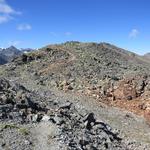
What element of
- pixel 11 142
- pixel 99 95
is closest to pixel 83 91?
pixel 99 95

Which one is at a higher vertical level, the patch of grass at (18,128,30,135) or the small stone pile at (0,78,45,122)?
the small stone pile at (0,78,45,122)

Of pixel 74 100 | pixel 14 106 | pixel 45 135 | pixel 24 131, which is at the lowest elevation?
pixel 45 135

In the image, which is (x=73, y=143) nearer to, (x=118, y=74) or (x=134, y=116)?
(x=134, y=116)

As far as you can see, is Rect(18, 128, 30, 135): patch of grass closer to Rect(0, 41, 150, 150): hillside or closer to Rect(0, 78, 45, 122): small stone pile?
Rect(0, 41, 150, 150): hillside

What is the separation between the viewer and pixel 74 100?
46781mm

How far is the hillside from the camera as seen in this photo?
28703 mm

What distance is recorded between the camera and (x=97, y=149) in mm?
28672

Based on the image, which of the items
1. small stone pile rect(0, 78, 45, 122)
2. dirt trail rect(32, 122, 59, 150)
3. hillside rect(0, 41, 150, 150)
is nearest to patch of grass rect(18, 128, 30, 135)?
hillside rect(0, 41, 150, 150)

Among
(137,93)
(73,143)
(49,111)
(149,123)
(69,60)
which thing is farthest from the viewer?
(69,60)

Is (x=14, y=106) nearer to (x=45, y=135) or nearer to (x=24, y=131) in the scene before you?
(x=24, y=131)

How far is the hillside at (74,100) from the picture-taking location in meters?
28.7

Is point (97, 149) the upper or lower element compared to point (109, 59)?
lower

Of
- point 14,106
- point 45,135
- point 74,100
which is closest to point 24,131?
point 45,135

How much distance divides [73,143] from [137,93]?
22937 millimetres
